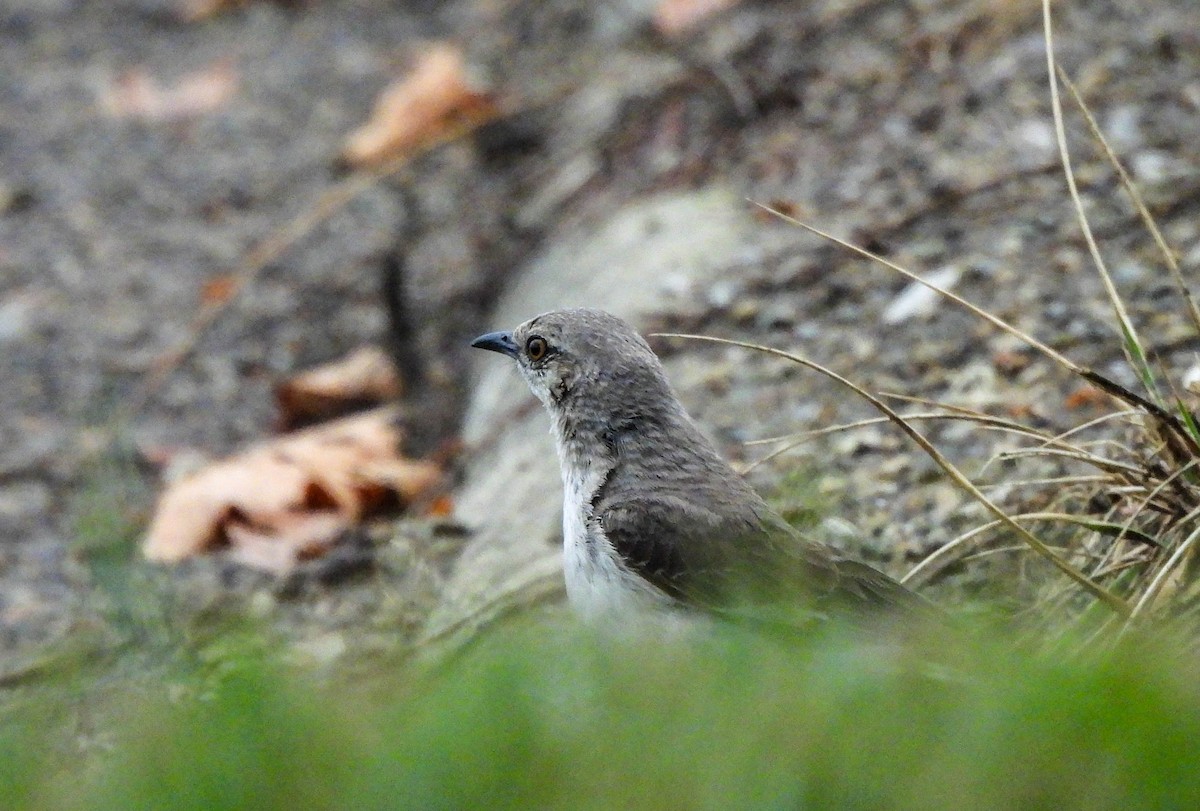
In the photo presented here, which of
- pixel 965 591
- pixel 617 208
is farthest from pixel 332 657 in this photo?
pixel 617 208

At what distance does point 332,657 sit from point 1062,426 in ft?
8.28

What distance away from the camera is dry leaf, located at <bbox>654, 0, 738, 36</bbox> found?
9.77m

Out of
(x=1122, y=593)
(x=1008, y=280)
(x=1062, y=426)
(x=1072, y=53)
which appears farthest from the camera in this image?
(x=1072, y=53)

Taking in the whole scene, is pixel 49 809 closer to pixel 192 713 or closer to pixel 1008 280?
pixel 192 713

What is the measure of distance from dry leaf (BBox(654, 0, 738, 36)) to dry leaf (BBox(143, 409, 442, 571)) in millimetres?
3613

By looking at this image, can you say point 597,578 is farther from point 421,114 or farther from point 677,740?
point 421,114

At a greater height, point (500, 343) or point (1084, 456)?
point (500, 343)

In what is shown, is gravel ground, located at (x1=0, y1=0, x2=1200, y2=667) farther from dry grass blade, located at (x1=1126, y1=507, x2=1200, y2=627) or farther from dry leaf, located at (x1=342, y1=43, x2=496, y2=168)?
dry grass blade, located at (x1=1126, y1=507, x2=1200, y2=627)

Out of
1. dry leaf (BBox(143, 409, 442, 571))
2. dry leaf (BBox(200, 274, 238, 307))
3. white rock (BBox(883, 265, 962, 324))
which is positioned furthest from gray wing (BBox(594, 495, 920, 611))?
dry leaf (BBox(200, 274, 238, 307))

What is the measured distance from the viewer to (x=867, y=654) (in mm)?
2875

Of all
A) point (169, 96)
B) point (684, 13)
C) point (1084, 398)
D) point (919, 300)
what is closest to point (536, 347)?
point (919, 300)

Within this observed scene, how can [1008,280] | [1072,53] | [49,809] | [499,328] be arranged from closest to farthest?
[49,809] < [1008,280] < [1072,53] < [499,328]

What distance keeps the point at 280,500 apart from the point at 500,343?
5.53 ft

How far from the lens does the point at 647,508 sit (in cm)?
483
